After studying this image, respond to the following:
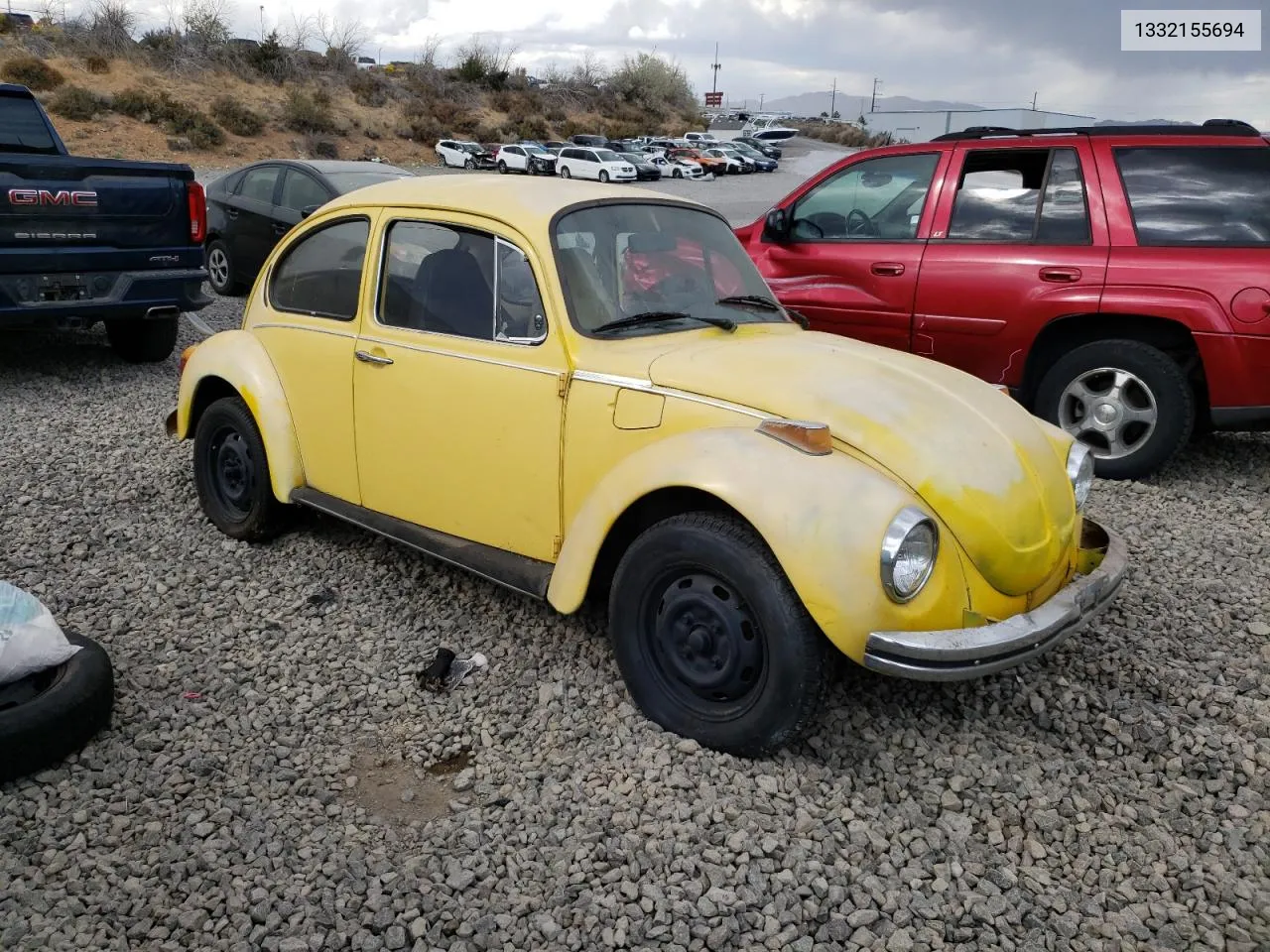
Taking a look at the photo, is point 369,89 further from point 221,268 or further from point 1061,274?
point 1061,274

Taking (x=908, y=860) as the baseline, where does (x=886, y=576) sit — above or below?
above

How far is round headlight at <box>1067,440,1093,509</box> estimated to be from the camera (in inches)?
142

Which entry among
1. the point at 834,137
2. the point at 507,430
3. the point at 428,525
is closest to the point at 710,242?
the point at 507,430

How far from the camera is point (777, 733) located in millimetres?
3035

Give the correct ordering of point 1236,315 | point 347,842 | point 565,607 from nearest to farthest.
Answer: point 347,842 < point 565,607 < point 1236,315

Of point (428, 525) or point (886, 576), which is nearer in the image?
point (886, 576)

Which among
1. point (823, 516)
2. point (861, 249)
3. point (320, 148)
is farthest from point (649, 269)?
point (320, 148)

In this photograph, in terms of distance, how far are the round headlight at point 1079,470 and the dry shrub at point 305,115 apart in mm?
40284

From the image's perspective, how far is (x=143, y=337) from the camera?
8.23 meters

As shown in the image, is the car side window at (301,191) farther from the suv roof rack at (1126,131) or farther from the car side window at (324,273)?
the suv roof rack at (1126,131)

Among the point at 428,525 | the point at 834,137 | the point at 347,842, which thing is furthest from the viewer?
the point at 834,137

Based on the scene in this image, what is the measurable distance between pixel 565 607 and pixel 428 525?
0.90 meters

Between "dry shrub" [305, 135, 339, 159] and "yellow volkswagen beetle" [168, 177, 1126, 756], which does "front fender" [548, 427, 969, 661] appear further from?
"dry shrub" [305, 135, 339, 159]

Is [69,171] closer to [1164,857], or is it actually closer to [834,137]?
[1164,857]
